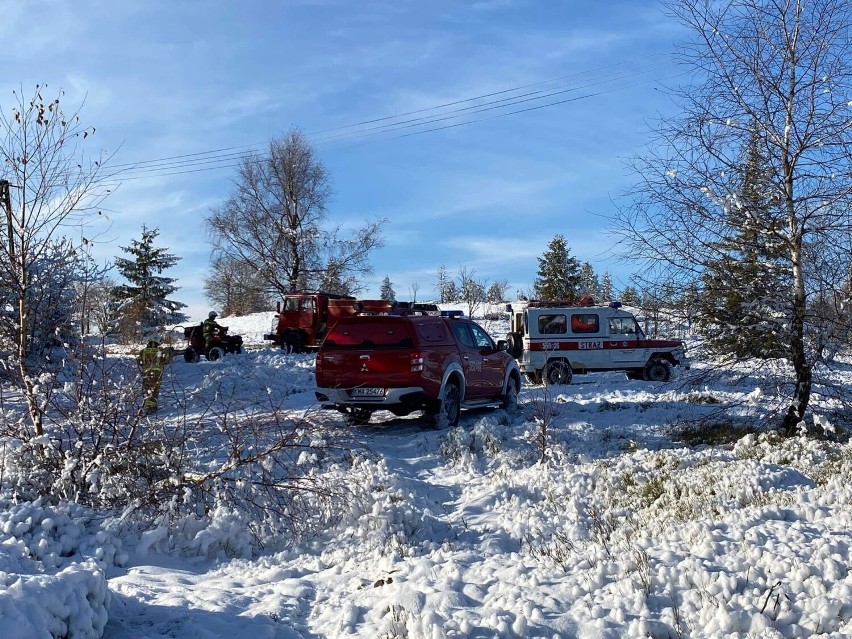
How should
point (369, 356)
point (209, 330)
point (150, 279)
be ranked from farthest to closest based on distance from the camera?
point (150, 279) → point (209, 330) → point (369, 356)

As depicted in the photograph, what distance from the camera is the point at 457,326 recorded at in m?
12.8

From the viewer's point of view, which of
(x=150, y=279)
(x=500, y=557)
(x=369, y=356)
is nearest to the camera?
(x=500, y=557)

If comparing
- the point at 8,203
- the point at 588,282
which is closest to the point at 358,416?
the point at 8,203

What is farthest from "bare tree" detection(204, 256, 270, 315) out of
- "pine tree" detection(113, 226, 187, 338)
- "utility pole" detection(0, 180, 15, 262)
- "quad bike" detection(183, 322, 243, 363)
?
"utility pole" detection(0, 180, 15, 262)

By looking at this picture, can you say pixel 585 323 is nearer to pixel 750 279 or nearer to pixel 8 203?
pixel 750 279

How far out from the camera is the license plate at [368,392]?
1107 centimetres

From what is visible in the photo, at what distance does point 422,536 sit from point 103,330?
4667mm

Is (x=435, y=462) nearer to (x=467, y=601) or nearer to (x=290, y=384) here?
(x=467, y=601)

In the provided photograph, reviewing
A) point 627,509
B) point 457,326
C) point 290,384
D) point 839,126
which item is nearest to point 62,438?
point 627,509

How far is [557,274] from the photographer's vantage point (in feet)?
199

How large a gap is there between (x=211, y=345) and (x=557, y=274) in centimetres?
3910

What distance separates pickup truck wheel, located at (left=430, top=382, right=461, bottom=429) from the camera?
38.1 ft

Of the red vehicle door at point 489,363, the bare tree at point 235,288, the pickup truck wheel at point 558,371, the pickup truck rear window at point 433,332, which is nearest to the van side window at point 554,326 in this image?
the pickup truck wheel at point 558,371

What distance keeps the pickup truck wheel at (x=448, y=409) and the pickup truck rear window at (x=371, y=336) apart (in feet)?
3.81
